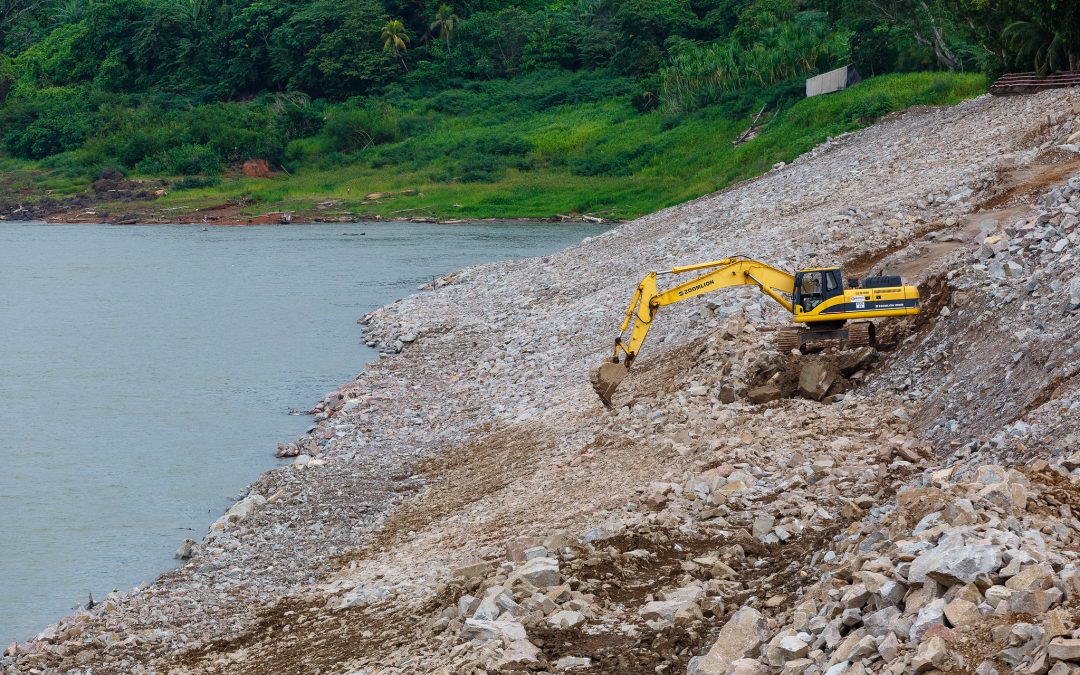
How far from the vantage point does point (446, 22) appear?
9162cm

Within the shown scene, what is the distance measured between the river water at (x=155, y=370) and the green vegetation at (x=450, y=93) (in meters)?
10.5

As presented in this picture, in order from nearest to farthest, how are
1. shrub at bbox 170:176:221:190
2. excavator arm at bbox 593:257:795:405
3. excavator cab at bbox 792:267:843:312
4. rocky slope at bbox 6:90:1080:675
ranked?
1. rocky slope at bbox 6:90:1080:675
2. excavator cab at bbox 792:267:843:312
3. excavator arm at bbox 593:257:795:405
4. shrub at bbox 170:176:221:190

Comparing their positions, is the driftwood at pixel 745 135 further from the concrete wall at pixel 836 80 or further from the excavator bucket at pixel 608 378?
the excavator bucket at pixel 608 378

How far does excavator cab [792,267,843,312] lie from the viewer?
17.5 meters

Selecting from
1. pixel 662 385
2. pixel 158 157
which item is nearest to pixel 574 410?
pixel 662 385

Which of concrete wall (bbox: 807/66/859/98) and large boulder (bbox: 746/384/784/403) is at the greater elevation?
large boulder (bbox: 746/384/784/403)

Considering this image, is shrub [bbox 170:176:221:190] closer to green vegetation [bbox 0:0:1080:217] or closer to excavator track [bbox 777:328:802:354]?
green vegetation [bbox 0:0:1080:217]

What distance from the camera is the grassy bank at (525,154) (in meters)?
54.1

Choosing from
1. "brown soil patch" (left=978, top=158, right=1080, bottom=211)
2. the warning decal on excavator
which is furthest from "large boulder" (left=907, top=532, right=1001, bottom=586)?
"brown soil patch" (left=978, top=158, right=1080, bottom=211)

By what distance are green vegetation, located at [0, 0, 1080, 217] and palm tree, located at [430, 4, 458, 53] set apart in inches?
13.5

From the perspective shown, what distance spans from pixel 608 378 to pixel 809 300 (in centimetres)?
299

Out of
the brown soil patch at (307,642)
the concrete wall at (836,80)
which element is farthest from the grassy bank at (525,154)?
the brown soil patch at (307,642)

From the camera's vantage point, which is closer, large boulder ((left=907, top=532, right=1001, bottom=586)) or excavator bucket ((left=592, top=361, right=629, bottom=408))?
large boulder ((left=907, top=532, right=1001, bottom=586))

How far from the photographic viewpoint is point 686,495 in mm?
14000
